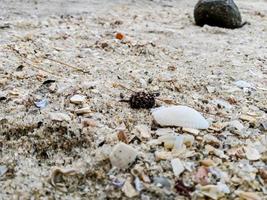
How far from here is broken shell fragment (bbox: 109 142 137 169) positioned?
192 centimetres

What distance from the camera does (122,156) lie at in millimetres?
1943

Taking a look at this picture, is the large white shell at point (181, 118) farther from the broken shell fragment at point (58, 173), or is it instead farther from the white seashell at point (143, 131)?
the broken shell fragment at point (58, 173)

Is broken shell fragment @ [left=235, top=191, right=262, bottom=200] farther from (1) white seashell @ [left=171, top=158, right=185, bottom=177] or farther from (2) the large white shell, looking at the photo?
(2) the large white shell

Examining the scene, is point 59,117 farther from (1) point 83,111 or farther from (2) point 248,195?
(2) point 248,195

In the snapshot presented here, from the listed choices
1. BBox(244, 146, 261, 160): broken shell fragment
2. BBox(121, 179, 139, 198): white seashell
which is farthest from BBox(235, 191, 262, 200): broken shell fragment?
BBox(121, 179, 139, 198): white seashell

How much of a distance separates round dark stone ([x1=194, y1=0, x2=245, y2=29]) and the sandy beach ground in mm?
224

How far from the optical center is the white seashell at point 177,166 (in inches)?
74.4


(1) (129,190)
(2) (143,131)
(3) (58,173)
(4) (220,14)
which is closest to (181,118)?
(2) (143,131)

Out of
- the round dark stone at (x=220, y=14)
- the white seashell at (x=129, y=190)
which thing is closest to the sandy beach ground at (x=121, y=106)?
the white seashell at (x=129, y=190)

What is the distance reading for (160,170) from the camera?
1.91 meters

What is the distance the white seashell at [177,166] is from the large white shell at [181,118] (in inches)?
12.9

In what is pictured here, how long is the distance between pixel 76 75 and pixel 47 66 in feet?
1.05

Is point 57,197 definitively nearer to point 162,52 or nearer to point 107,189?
point 107,189

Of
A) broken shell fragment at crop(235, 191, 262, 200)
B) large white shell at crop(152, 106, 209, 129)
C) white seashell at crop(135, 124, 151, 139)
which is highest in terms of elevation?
large white shell at crop(152, 106, 209, 129)
